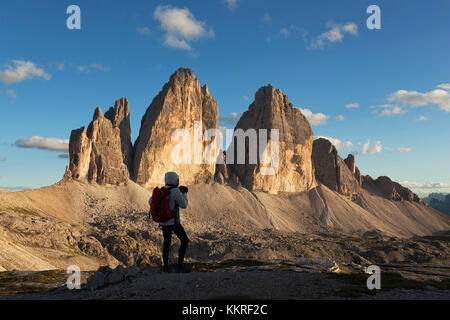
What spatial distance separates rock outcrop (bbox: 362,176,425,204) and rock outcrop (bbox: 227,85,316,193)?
5665cm

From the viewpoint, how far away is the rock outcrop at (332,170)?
17012 cm

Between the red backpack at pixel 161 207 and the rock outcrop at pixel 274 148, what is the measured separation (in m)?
132

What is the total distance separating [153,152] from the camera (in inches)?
5030

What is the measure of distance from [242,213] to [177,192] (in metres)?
115

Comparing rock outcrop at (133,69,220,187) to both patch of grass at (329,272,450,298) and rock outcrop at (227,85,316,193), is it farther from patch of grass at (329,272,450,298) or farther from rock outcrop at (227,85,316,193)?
patch of grass at (329,272,450,298)

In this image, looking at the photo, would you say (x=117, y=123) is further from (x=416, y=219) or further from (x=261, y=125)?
(x=416, y=219)

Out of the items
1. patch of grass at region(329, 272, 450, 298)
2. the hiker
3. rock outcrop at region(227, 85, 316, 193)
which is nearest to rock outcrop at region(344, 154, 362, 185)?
rock outcrop at region(227, 85, 316, 193)

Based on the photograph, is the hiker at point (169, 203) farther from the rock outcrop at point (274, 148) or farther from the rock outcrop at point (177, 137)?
the rock outcrop at point (274, 148)

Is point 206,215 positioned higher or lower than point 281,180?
lower

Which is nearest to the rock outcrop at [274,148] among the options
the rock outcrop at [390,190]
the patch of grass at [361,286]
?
the rock outcrop at [390,190]

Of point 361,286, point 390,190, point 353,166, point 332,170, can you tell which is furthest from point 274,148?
point 361,286

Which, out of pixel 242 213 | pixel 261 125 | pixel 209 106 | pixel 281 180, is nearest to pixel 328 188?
pixel 281 180

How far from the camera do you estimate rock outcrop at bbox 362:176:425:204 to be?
188 meters

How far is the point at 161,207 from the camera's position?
40.4ft
